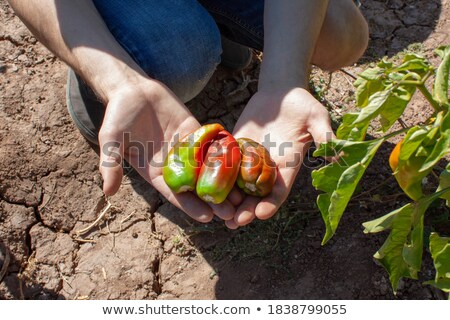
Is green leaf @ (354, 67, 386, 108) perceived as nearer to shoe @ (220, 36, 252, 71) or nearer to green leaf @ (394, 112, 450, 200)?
green leaf @ (394, 112, 450, 200)

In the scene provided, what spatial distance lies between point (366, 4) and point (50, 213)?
2322 millimetres

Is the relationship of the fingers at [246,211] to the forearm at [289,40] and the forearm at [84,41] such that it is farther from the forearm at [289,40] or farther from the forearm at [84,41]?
the forearm at [84,41]

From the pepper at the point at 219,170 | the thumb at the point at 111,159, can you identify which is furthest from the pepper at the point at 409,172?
the thumb at the point at 111,159

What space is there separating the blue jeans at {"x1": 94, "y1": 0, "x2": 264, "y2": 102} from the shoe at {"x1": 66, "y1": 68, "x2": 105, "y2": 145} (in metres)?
0.39

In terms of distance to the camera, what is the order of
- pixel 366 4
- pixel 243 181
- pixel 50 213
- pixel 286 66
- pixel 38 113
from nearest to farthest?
pixel 243 181
pixel 286 66
pixel 50 213
pixel 38 113
pixel 366 4

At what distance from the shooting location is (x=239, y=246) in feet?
8.63

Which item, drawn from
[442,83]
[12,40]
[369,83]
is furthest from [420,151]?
[12,40]

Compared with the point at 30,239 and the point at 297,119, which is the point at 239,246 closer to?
the point at 297,119

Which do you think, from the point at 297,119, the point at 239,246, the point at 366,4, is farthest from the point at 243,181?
the point at 366,4

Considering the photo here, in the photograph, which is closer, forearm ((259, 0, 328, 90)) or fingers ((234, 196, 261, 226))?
fingers ((234, 196, 261, 226))

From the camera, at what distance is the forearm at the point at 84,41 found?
91.7 inches

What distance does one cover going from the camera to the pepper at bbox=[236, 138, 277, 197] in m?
2.15

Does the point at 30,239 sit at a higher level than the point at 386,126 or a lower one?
lower

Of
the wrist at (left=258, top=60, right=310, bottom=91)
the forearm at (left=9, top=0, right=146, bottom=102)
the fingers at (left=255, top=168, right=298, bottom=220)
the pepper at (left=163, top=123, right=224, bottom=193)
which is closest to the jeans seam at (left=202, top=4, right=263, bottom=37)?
the wrist at (left=258, top=60, right=310, bottom=91)
